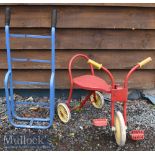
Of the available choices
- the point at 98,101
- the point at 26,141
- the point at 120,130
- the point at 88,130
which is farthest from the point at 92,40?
the point at 26,141

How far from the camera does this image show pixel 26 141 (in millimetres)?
3148

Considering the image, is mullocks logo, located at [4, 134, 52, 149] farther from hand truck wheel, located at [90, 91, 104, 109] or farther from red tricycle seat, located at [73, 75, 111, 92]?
hand truck wheel, located at [90, 91, 104, 109]

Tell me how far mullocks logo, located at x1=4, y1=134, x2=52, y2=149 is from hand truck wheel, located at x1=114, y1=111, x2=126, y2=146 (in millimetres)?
587

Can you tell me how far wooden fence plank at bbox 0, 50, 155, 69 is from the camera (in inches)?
151

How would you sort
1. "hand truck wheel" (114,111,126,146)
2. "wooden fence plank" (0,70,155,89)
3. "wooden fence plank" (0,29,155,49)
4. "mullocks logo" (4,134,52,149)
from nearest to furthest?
"hand truck wheel" (114,111,126,146) → "mullocks logo" (4,134,52,149) → "wooden fence plank" (0,29,155,49) → "wooden fence plank" (0,70,155,89)

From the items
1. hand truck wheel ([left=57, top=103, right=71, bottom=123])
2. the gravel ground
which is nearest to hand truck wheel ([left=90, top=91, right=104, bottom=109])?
the gravel ground

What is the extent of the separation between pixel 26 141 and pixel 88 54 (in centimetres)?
121

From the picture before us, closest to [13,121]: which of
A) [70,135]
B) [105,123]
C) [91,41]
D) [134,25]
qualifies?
[70,135]

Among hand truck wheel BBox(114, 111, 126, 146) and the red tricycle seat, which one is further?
the red tricycle seat

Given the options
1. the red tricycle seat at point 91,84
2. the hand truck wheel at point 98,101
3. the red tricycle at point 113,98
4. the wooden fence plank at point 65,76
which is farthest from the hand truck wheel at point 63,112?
the wooden fence plank at point 65,76

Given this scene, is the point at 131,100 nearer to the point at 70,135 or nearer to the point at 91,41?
the point at 91,41

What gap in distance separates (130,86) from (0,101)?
146cm

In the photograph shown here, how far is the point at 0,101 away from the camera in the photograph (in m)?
3.97

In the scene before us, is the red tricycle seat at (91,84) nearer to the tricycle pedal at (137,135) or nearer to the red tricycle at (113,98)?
the red tricycle at (113,98)
